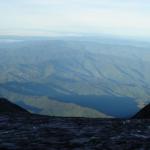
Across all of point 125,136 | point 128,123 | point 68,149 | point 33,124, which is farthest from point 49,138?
point 128,123

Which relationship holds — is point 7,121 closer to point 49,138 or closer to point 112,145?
point 49,138

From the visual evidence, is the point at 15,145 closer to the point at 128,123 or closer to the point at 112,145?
the point at 112,145

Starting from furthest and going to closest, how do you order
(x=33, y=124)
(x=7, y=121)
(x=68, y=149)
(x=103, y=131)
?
(x=7, y=121), (x=33, y=124), (x=103, y=131), (x=68, y=149)

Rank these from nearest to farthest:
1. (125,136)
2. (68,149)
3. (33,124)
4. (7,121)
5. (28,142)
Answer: (68,149) → (28,142) → (125,136) → (33,124) → (7,121)

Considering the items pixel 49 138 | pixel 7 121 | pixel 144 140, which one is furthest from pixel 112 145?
pixel 7 121

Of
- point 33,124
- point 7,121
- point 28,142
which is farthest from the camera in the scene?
point 7,121

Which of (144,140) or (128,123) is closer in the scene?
(144,140)
